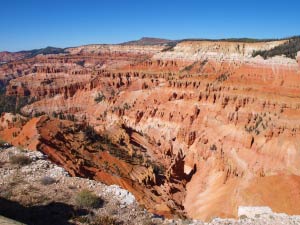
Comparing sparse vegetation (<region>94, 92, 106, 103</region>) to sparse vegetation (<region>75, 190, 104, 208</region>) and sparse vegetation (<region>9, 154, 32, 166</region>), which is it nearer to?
sparse vegetation (<region>9, 154, 32, 166</region>)

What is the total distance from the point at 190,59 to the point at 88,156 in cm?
6410

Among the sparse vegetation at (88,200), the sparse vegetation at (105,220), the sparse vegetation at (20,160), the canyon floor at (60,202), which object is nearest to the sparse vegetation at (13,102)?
the sparse vegetation at (20,160)

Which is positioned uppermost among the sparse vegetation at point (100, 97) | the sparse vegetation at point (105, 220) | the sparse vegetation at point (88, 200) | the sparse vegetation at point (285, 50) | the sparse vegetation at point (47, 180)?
the sparse vegetation at point (285, 50)

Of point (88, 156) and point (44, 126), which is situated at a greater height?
point (44, 126)

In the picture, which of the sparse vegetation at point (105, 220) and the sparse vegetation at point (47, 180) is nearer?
the sparse vegetation at point (105, 220)

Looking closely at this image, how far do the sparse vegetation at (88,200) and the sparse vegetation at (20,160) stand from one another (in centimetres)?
413

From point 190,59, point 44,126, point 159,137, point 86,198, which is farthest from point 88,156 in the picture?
point 190,59

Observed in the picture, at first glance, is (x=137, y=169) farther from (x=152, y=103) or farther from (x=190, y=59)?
(x=190, y=59)

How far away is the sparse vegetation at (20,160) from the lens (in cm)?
1619

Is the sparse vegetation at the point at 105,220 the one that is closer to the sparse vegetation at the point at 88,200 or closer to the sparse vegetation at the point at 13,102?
the sparse vegetation at the point at 88,200

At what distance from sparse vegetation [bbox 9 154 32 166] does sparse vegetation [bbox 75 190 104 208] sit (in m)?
4.13

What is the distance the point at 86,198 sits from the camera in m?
13.1

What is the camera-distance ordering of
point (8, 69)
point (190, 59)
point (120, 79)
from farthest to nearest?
point (8, 69) → point (120, 79) → point (190, 59)

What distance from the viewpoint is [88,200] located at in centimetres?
1304
